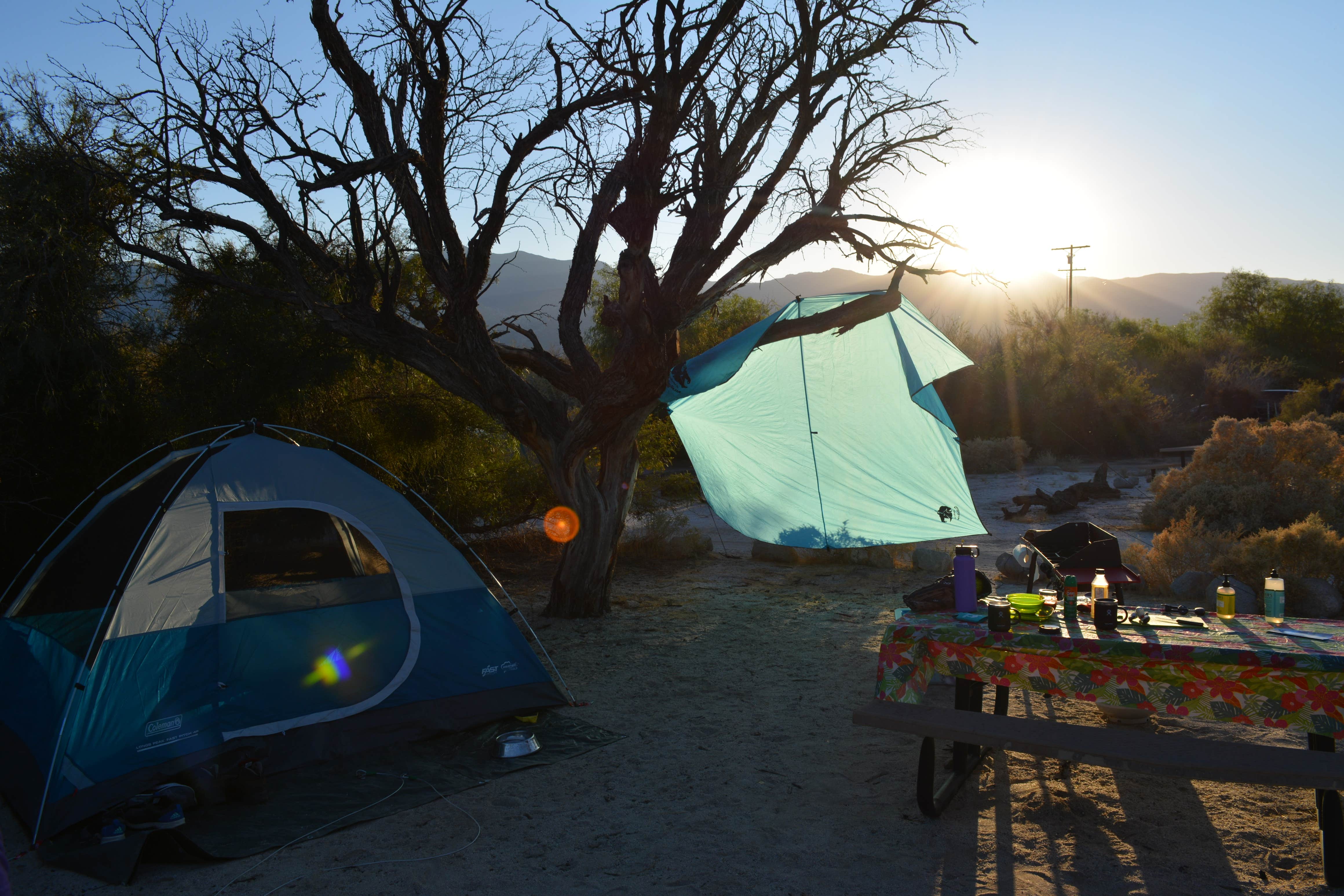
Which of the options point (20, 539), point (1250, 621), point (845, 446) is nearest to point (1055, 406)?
point (845, 446)

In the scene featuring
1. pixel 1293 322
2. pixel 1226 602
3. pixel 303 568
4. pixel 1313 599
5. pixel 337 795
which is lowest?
pixel 1313 599

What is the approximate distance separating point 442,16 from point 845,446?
16.0 ft

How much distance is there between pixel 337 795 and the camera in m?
4.10

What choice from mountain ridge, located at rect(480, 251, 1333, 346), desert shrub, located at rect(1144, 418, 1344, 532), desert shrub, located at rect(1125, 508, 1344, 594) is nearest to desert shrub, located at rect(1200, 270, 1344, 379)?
mountain ridge, located at rect(480, 251, 1333, 346)

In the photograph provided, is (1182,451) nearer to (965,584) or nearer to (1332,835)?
(965,584)

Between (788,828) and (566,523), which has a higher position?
(566,523)

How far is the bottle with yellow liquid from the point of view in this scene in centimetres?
379

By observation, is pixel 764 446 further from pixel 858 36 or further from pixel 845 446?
pixel 858 36

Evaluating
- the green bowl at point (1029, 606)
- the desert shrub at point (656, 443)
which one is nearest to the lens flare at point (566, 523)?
the desert shrub at point (656, 443)

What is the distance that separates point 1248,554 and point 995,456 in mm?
12240

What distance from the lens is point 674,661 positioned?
6453 millimetres

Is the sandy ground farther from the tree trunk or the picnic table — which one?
the tree trunk

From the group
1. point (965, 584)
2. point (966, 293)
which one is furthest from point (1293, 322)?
point (966, 293)

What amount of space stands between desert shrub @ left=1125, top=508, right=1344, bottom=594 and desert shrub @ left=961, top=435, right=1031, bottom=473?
35.9ft
